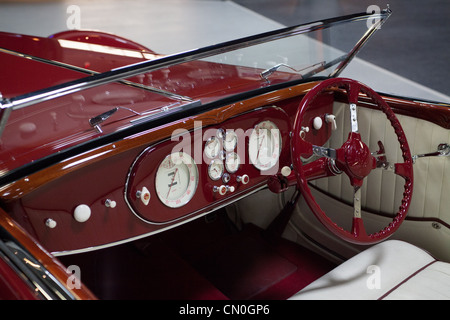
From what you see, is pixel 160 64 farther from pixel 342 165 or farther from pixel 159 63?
pixel 342 165

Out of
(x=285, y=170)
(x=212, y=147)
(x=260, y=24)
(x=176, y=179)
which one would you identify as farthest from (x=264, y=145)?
(x=260, y=24)

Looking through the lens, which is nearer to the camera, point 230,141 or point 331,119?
point 230,141

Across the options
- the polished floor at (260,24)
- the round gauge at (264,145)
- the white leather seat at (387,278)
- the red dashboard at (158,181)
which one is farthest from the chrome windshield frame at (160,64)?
the polished floor at (260,24)

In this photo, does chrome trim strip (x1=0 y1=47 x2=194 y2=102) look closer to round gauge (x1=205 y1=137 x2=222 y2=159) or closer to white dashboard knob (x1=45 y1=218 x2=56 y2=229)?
round gauge (x1=205 y1=137 x2=222 y2=159)

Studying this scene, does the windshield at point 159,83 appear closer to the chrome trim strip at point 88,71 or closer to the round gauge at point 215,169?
the chrome trim strip at point 88,71

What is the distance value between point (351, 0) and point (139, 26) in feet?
11.7

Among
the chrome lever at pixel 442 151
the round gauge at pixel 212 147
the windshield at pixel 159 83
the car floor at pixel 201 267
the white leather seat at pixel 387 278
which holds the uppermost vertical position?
the windshield at pixel 159 83

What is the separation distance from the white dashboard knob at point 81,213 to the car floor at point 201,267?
597 mm

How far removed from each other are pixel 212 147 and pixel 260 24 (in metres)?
5.20

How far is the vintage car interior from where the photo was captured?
1.20 meters

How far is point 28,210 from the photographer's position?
Answer: 115cm

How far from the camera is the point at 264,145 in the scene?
1.59 meters

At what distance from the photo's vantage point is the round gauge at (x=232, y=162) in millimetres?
1513
